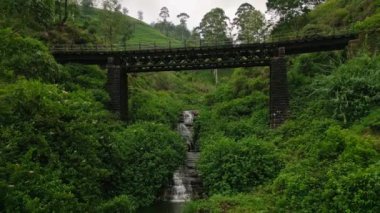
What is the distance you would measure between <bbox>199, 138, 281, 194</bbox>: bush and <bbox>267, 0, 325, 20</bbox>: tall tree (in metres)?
29.7

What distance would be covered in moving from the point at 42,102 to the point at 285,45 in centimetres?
2470

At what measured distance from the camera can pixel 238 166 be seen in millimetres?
28953

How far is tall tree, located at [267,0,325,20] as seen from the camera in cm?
5496

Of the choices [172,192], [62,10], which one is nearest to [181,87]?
[62,10]

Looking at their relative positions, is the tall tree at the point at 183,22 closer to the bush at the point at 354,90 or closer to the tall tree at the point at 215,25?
the tall tree at the point at 215,25

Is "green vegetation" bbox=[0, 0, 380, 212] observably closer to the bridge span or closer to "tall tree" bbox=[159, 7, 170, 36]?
the bridge span

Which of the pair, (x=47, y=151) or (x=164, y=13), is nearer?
(x=47, y=151)

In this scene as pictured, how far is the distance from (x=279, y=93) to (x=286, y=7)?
21140 mm

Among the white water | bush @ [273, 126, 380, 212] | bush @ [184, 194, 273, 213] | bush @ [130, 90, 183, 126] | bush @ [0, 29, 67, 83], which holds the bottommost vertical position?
the white water

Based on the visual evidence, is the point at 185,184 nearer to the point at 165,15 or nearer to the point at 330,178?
the point at 330,178

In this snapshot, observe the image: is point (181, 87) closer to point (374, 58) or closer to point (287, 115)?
point (287, 115)

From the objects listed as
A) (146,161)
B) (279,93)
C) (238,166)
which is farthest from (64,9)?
(238,166)

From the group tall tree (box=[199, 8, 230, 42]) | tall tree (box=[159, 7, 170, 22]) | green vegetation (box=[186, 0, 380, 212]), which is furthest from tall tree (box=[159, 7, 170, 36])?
green vegetation (box=[186, 0, 380, 212])

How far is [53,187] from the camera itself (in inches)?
802
